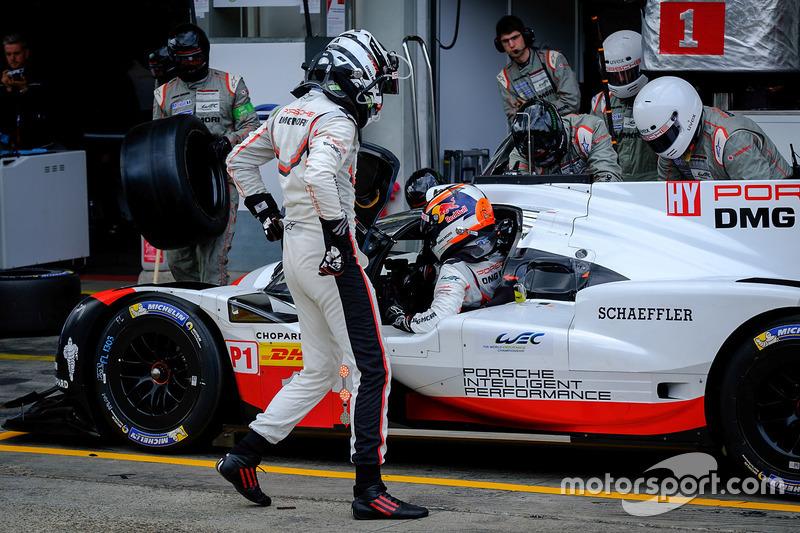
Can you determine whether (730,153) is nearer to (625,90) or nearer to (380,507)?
(625,90)

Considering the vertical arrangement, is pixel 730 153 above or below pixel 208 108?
below

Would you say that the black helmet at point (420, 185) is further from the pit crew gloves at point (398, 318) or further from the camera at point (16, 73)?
the camera at point (16, 73)

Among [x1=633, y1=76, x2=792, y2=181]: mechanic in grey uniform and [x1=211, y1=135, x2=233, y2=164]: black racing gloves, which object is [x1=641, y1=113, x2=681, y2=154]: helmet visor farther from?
[x1=211, y1=135, x2=233, y2=164]: black racing gloves

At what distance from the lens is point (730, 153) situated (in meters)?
5.61

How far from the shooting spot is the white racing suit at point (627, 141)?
291 inches

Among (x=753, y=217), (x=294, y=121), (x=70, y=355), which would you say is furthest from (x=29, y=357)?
(x=753, y=217)

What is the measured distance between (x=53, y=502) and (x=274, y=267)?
1801 millimetres

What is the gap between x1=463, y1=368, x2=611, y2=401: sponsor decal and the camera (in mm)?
4691

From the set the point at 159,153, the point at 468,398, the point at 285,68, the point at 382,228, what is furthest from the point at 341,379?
the point at 285,68

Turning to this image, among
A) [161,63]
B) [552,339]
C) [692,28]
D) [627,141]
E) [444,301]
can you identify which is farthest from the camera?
[161,63]

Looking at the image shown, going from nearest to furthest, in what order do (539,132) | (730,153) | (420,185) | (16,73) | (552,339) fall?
(552,339)
(730,153)
(539,132)
(420,185)
(16,73)

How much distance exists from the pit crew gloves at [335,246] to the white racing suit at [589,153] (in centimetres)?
246

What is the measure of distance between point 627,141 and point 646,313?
3.21 metres

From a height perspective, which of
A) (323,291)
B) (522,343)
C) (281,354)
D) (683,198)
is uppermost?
(683,198)
